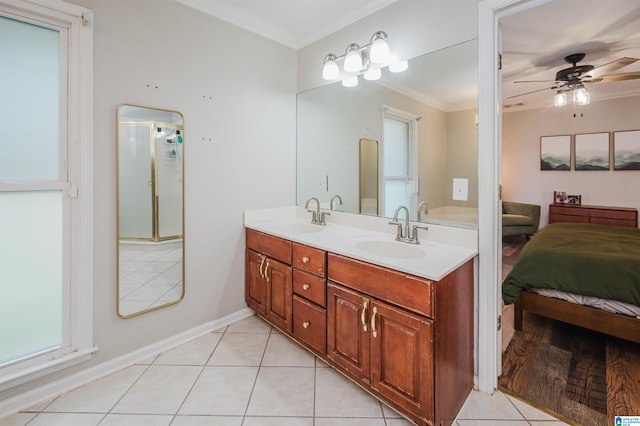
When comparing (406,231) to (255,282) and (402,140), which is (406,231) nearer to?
(402,140)

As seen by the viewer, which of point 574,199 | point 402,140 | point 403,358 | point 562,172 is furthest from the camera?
point 562,172

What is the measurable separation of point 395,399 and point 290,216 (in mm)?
1720

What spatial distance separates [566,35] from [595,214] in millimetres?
3367

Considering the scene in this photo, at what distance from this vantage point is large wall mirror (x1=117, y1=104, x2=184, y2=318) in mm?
1872

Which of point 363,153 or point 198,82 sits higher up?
point 198,82

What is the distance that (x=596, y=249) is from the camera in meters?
2.46

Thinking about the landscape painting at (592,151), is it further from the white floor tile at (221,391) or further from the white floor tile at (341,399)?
the white floor tile at (221,391)

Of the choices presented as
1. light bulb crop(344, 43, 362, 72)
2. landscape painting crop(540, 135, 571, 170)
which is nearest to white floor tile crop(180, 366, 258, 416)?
light bulb crop(344, 43, 362, 72)

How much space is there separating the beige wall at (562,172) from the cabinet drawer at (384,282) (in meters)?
5.30

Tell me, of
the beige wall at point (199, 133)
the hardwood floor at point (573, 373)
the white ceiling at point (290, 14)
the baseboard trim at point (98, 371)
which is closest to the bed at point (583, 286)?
the hardwood floor at point (573, 373)

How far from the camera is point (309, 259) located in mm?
1866

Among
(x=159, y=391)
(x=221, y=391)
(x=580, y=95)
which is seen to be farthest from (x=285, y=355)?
(x=580, y=95)

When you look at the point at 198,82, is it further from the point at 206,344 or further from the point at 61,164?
the point at 206,344

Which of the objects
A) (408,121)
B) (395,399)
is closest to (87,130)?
(408,121)
